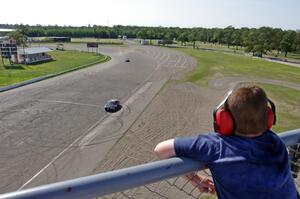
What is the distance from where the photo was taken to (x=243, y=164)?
6.06ft

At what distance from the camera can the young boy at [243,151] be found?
183 centimetres

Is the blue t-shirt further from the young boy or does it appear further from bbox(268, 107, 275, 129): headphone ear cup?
bbox(268, 107, 275, 129): headphone ear cup

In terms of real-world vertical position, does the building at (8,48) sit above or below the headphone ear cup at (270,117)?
below

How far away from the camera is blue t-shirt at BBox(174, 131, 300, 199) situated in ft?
5.97

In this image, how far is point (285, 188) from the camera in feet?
6.25

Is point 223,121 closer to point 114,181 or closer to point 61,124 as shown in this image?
point 114,181

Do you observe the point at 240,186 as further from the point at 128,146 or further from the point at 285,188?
the point at 128,146

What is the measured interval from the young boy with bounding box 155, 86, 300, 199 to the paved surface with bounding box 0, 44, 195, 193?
13.0 m

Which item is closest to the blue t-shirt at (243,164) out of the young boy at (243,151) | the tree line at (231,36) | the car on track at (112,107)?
the young boy at (243,151)

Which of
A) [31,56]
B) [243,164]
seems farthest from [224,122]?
[31,56]

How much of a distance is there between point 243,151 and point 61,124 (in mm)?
20823

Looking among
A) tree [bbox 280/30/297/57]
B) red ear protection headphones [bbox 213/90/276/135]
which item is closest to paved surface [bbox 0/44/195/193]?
red ear protection headphones [bbox 213/90/276/135]

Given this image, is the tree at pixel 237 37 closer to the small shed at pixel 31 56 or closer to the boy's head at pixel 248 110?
the small shed at pixel 31 56

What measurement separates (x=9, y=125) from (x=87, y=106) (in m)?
7.13
